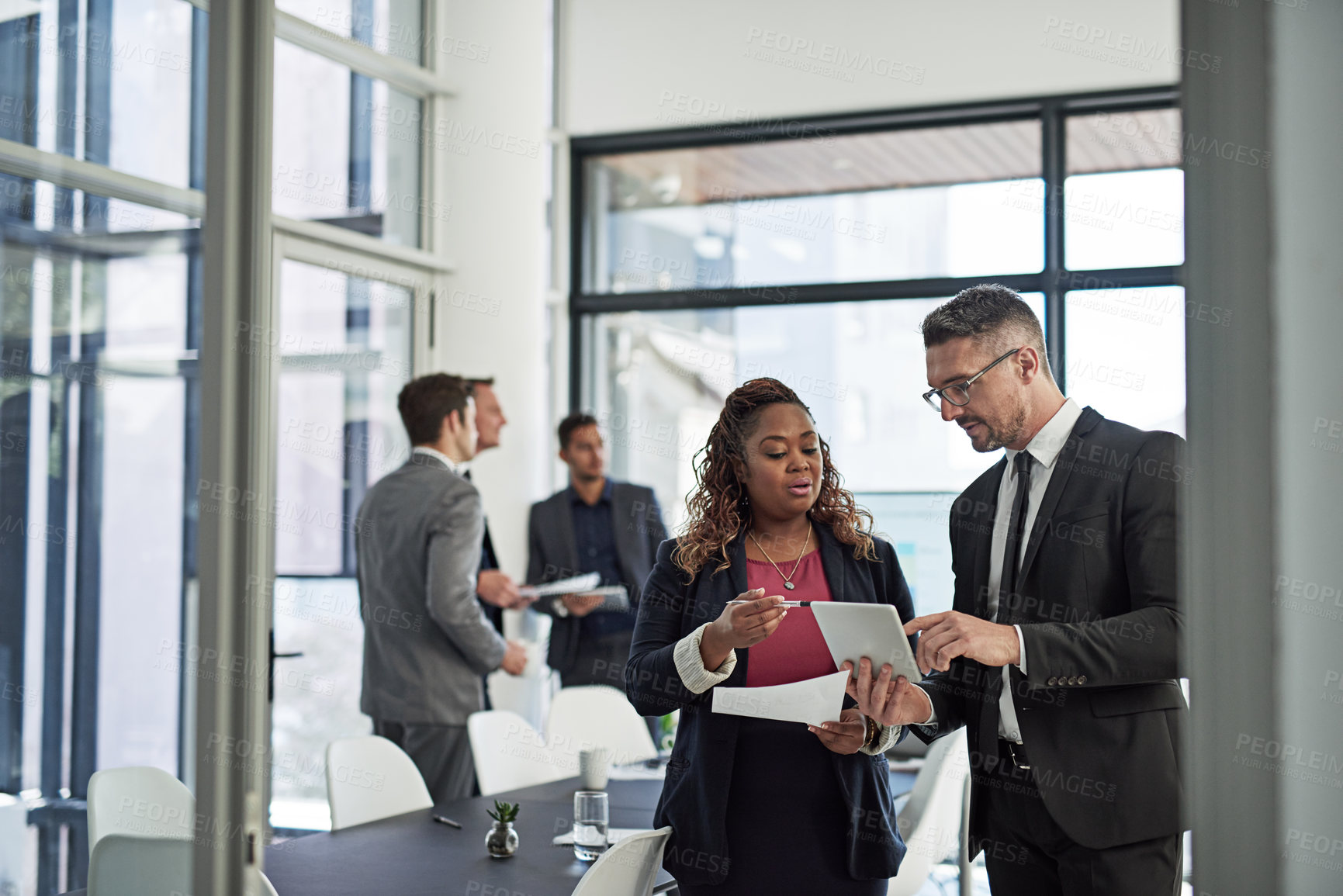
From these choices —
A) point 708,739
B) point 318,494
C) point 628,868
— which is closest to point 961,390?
point 708,739

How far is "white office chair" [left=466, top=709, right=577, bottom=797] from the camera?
12.3 ft

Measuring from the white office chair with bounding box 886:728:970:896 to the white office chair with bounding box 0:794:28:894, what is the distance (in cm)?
204

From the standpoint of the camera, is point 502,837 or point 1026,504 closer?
point 1026,504

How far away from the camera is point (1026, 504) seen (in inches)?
85.4

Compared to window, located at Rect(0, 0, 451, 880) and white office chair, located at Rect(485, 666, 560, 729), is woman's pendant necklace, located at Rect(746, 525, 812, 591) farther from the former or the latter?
white office chair, located at Rect(485, 666, 560, 729)

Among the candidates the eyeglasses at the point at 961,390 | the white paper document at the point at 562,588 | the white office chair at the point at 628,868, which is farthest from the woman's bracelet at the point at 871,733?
the white paper document at the point at 562,588

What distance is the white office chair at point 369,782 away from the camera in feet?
10.6

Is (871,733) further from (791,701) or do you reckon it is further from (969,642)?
(969,642)

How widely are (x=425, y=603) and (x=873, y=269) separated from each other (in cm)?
337

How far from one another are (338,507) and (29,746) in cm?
299

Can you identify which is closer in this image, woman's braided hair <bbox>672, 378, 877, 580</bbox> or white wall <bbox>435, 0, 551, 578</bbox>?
woman's braided hair <bbox>672, 378, 877, 580</bbox>

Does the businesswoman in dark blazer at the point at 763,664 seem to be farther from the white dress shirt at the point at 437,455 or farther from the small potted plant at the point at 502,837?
the white dress shirt at the point at 437,455

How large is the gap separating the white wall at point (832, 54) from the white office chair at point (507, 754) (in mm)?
3902

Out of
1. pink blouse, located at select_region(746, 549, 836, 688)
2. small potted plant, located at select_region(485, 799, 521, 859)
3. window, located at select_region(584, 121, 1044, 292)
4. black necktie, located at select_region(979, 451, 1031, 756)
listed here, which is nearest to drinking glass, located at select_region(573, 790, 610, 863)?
small potted plant, located at select_region(485, 799, 521, 859)
